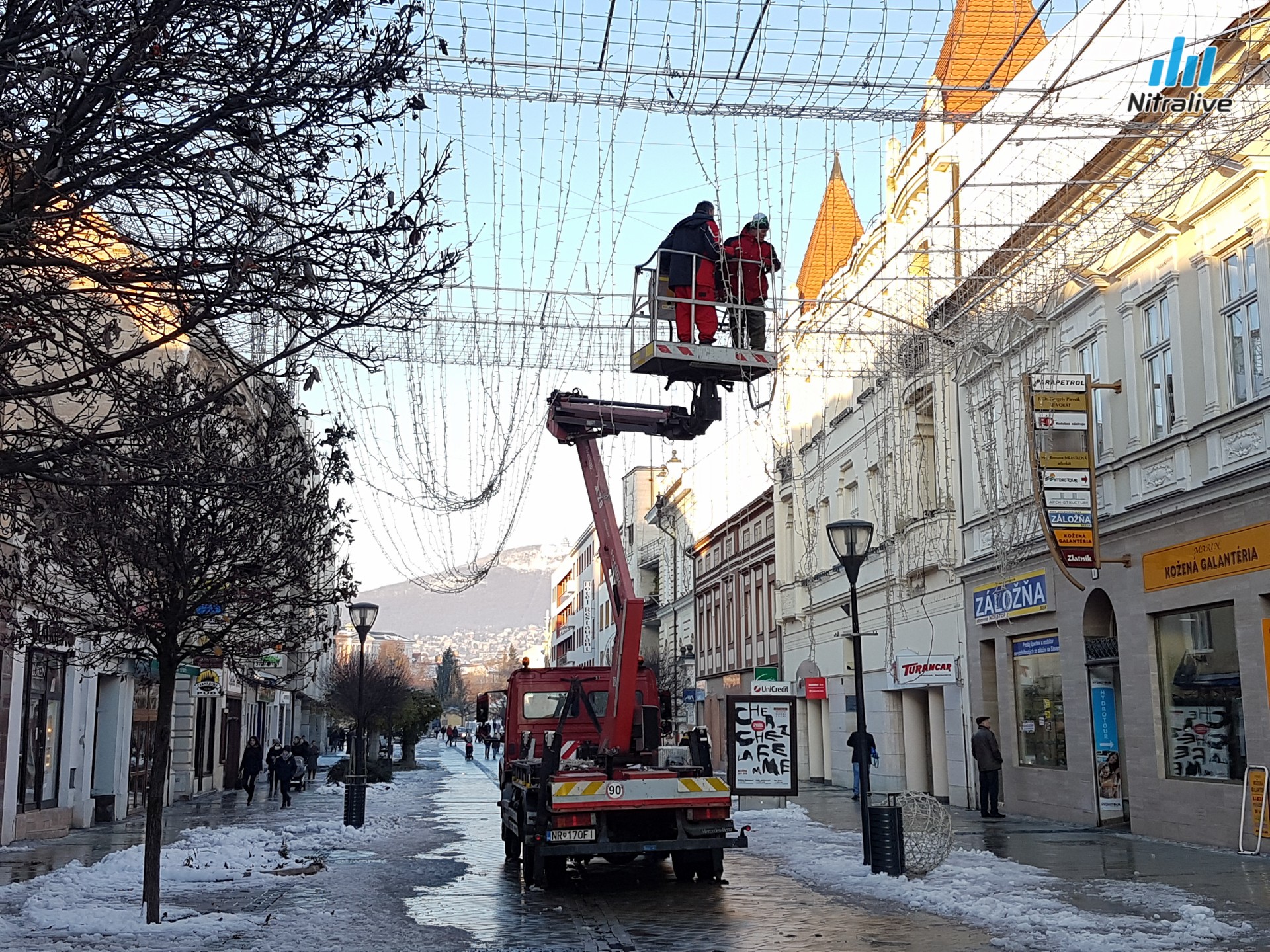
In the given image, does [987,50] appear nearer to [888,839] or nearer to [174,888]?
[888,839]

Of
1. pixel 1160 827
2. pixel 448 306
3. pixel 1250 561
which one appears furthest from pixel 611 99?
pixel 1160 827

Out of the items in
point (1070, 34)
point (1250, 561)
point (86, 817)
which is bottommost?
point (86, 817)

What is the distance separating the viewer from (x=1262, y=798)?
15.8 m

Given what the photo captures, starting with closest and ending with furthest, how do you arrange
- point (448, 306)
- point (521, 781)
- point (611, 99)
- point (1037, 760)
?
point (611, 99) → point (521, 781) → point (448, 306) → point (1037, 760)

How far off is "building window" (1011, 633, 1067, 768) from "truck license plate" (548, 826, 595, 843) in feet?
35.6

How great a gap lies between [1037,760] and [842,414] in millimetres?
14036

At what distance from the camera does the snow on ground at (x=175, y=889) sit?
11414 mm

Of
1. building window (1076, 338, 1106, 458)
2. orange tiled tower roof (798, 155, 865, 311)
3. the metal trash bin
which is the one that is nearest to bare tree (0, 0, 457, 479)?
the metal trash bin

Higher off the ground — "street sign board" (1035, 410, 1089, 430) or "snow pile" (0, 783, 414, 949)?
"street sign board" (1035, 410, 1089, 430)

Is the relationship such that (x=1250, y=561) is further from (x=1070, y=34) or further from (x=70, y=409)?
(x=70, y=409)

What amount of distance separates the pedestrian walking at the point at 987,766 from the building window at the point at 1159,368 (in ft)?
21.8

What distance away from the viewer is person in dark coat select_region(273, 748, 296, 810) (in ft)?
104
